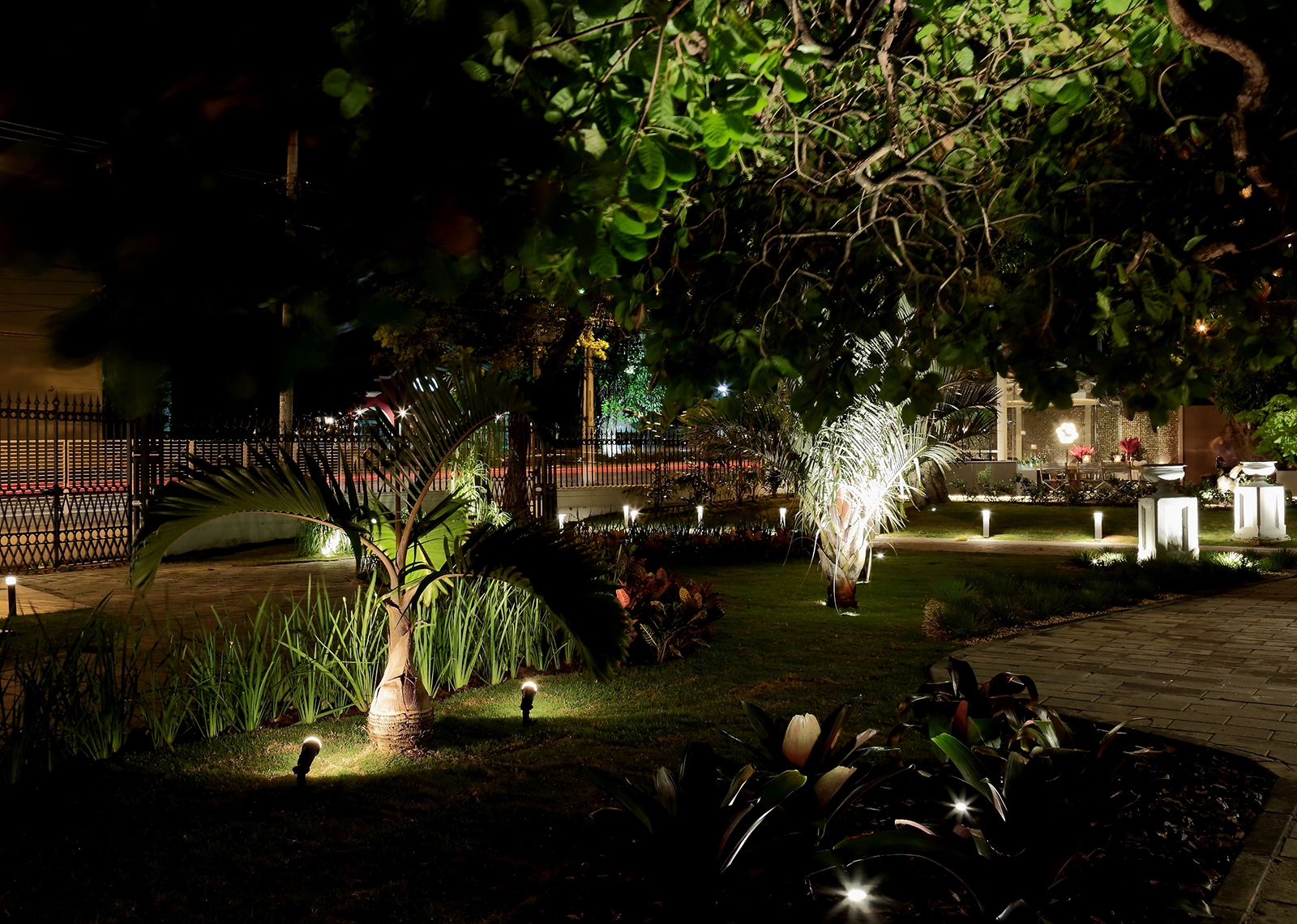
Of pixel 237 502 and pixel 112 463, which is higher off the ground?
pixel 112 463

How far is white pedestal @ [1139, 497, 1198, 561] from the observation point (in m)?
14.6

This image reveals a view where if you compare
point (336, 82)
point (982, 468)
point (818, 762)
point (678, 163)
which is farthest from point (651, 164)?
point (982, 468)

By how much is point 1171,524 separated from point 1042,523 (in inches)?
243

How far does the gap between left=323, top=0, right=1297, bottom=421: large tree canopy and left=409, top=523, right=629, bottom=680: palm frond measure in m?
1.12

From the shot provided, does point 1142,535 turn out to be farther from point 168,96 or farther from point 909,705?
point 168,96

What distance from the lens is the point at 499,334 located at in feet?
53.0

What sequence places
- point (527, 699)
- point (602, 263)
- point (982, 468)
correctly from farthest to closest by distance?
point (982, 468)
point (527, 699)
point (602, 263)

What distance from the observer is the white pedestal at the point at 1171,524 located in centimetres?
1456

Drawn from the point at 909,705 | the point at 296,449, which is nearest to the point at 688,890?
the point at 909,705

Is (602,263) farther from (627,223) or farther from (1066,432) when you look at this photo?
(1066,432)

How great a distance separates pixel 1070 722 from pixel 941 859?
3.01 m

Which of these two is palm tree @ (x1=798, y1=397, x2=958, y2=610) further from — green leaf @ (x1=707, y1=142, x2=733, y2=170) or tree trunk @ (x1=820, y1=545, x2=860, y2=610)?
green leaf @ (x1=707, y1=142, x2=733, y2=170)

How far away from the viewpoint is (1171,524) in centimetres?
1466

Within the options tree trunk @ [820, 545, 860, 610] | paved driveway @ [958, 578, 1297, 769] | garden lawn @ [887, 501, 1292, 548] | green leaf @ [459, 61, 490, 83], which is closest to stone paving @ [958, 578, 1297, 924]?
paved driveway @ [958, 578, 1297, 769]
